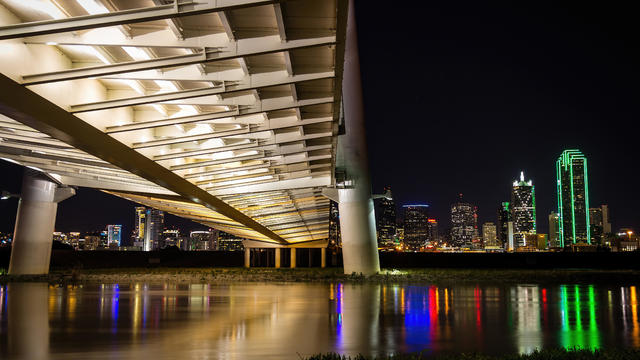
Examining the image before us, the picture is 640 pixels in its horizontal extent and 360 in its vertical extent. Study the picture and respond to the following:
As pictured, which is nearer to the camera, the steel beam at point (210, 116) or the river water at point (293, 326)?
the river water at point (293, 326)

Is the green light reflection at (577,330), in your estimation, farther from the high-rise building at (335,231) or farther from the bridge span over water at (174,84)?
the high-rise building at (335,231)

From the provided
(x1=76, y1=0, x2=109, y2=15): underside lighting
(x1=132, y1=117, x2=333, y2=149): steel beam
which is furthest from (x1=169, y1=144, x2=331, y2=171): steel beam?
(x1=76, y1=0, x2=109, y2=15): underside lighting

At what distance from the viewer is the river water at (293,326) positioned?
8969 millimetres

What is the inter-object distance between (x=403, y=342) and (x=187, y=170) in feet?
50.5

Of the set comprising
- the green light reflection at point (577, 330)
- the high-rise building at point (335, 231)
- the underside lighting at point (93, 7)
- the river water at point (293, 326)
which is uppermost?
the underside lighting at point (93, 7)

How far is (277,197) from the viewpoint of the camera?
1375 inches

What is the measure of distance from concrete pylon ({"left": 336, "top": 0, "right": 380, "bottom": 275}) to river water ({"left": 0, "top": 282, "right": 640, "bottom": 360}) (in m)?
14.5

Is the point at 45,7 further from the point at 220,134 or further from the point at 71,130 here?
the point at 220,134

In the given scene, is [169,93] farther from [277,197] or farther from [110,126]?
[277,197]

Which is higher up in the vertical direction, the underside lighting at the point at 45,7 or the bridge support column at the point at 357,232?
the underside lighting at the point at 45,7

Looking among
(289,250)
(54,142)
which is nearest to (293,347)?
(54,142)

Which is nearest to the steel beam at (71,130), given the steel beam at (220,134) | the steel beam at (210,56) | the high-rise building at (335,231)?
the steel beam at (220,134)

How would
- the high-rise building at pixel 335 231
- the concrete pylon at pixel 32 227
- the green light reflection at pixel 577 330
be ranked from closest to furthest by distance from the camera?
1. the green light reflection at pixel 577 330
2. the concrete pylon at pixel 32 227
3. the high-rise building at pixel 335 231

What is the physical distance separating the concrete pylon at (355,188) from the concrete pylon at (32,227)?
1684cm
